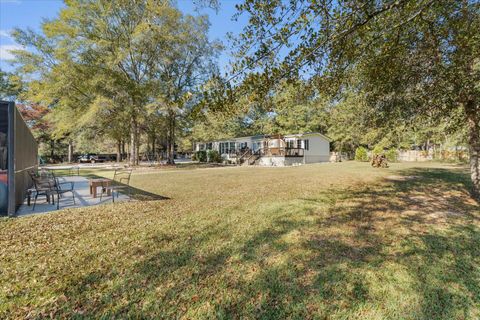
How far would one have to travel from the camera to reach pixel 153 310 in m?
2.38

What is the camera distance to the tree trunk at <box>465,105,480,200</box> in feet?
21.1

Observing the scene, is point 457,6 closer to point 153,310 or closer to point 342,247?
point 342,247

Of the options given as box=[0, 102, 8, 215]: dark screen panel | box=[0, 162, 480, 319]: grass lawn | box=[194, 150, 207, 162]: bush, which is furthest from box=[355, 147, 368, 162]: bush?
box=[0, 102, 8, 215]: dark screen panel

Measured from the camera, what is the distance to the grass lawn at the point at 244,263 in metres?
2.43

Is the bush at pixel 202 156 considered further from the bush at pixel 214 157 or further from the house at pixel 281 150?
the house at pixel 281 150

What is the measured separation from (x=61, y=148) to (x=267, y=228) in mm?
42736

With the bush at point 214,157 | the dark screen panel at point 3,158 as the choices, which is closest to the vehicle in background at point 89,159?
the bush at point 214,157

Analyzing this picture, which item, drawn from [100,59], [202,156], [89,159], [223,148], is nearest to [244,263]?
[100,59]

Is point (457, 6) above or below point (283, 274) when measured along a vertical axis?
above

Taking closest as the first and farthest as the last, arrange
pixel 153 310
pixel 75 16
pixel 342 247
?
pixel 153 310
pixel 342 247
pixel 75 16

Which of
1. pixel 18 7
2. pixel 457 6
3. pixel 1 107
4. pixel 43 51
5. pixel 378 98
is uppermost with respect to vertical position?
pixel 43 51

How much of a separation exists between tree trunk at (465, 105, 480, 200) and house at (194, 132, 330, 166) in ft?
56.2

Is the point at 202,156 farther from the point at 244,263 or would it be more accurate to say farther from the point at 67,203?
the point at 244,263

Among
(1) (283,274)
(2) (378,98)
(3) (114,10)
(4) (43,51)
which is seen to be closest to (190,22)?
(3) (114,10)
